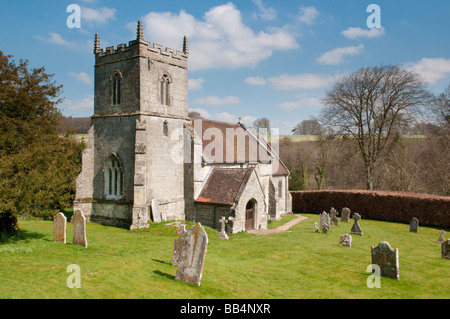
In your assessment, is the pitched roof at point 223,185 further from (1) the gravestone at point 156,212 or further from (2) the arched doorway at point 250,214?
(1) the gravestone at point 156,212

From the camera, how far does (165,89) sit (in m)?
23.6

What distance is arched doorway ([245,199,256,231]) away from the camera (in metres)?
22.7

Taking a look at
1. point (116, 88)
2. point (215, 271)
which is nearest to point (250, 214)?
point (215, 271)

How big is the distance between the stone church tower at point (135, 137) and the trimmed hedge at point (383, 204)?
19.0 meters

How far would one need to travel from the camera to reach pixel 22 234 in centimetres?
1598

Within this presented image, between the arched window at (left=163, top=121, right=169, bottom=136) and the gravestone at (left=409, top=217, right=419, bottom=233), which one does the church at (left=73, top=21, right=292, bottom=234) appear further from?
the gravestone at (left=409, top=217, right=419, bottom=233)

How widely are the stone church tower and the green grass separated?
5590mm

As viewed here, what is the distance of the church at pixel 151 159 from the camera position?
2173 centimetres

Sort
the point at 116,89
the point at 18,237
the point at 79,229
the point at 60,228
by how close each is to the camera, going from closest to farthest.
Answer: the point at 79,229 → the point at 60,228 → the point at 18,237 → the point at 116,89

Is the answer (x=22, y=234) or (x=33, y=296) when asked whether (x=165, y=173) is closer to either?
(x=22, y=234)

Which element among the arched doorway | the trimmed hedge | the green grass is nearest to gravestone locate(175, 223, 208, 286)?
Answer: the green grass

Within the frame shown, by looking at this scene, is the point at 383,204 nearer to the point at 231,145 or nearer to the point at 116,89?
the point at 231,145

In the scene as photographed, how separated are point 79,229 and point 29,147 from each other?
473 centimetres
